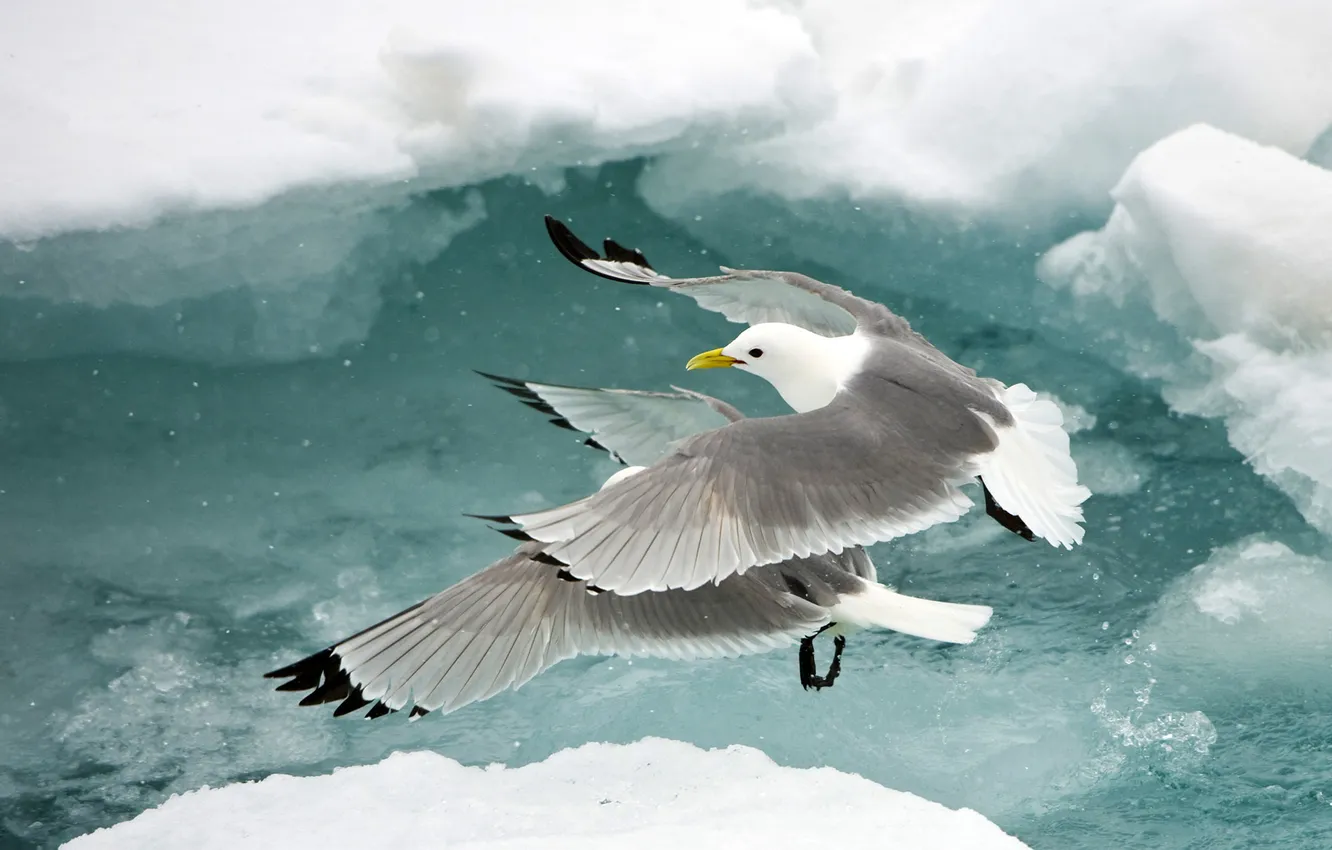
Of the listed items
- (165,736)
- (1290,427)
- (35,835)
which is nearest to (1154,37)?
(1290,427)

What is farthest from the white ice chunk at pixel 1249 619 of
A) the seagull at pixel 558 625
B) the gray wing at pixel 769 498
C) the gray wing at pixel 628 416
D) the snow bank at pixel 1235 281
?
the gray wing at pixel 628 416

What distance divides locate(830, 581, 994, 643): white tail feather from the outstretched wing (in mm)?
182

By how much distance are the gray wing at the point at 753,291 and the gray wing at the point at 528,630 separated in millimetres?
780

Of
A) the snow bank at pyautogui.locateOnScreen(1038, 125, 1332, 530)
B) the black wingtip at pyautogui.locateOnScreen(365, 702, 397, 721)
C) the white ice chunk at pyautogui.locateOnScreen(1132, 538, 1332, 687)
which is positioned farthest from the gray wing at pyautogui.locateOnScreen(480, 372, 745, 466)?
the snow bank at pyautogui.locateOnScreen(1038, 125, 1332, 530)

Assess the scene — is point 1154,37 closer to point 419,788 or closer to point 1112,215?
point 1112,215

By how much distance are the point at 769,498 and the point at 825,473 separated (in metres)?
0.13

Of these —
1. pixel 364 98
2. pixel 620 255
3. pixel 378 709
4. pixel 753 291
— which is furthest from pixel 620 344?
pixel 378 709

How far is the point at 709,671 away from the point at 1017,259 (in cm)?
172

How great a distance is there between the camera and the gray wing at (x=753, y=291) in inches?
128

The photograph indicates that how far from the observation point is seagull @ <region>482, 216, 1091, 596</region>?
7.47ft

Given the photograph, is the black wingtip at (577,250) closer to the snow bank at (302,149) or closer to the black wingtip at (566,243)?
the black wingtip at (566,243)

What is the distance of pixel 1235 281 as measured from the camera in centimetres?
391

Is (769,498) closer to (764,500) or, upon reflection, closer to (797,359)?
(764,500)

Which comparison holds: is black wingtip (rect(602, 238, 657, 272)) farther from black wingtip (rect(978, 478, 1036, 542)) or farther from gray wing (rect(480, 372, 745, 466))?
black wingtip (rect(978, 478, 1036, 542))
